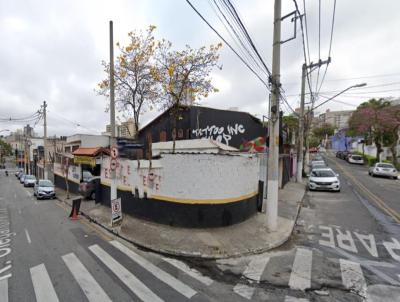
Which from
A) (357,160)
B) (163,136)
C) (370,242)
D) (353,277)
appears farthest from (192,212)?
(357,160)

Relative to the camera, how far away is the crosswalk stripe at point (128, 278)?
4246mm

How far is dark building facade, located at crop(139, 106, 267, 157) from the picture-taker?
14188 mm

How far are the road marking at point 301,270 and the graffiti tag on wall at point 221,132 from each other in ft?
29.7

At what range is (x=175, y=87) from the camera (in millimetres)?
13695

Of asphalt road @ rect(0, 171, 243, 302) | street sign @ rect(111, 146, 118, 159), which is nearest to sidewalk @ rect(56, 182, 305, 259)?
asphalt road @ rect(0, 171, 243, 302)

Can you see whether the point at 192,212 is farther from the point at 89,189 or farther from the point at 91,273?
the point at 89,189

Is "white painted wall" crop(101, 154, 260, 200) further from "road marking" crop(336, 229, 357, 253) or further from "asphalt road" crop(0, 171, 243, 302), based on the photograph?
"road marking" crop(336, 229, 357, 253)

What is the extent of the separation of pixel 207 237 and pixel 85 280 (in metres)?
3.48

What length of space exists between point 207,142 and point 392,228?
7907 mm

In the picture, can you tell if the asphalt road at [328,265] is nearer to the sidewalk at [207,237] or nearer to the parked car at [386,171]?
the sidewalk at [207,237]

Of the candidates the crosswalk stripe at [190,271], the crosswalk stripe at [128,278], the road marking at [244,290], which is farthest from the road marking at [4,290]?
the road marking at [244,290]

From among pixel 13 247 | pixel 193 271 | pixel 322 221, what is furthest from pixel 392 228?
pixel 13 247

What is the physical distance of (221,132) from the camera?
14.7 metres

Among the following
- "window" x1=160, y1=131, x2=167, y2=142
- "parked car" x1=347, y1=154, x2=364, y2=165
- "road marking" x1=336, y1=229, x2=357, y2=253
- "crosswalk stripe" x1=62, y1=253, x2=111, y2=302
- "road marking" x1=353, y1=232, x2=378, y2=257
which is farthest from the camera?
"parked car" x1=347, y1=154, x2=364, y2=165
